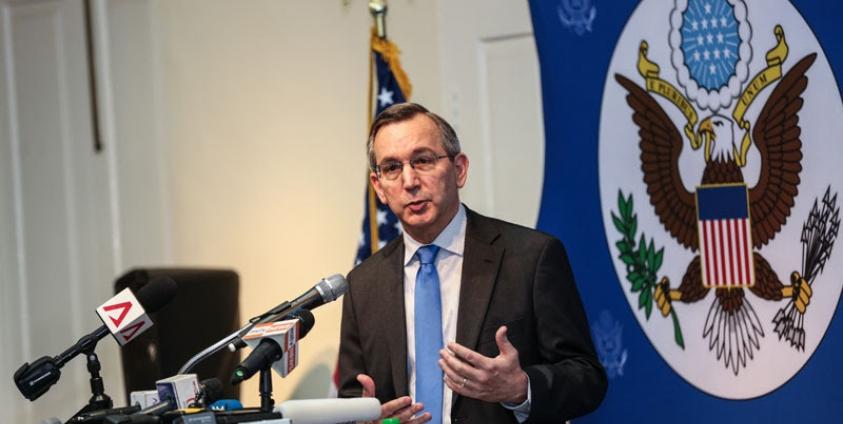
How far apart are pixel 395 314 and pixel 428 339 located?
12 centimetres

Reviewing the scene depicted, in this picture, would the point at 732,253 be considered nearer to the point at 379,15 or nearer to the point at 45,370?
the point at 45,370

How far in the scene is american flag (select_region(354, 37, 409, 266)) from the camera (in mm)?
4520

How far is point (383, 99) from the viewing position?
454 cm

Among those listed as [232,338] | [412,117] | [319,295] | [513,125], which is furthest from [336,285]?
[513,125]

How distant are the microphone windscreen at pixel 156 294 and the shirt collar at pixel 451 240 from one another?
0.63 m

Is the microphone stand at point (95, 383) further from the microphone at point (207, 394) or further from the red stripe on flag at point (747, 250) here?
the red stripe on flag at point (747, 250)

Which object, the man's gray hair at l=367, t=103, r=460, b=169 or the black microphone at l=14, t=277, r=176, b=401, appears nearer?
the black microphone at l=14, t=277, r=176, b=401

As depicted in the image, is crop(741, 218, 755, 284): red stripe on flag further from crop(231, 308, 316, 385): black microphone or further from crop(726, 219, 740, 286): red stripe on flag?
crop(231, 308, 316, 385): black microphone

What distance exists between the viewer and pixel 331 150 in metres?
5.15

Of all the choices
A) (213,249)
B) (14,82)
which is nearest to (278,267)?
(213,249)

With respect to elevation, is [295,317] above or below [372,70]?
below

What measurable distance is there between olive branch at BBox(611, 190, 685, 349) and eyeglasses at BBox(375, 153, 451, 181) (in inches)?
23.7

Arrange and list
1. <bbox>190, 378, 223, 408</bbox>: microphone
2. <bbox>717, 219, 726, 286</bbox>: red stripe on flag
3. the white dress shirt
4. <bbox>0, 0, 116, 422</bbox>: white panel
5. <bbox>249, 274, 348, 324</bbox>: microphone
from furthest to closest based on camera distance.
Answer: <bbox>0, 0, 116, 422</bbox>: white panel
<bbox>717, 219, 726, 286</bbox>: red stripe on flag
the white dress shirt
<bbox>249, 274, 348, 324</bbox>: microphone
<bbox>190, 378, 223, 408</bbox>: microphone

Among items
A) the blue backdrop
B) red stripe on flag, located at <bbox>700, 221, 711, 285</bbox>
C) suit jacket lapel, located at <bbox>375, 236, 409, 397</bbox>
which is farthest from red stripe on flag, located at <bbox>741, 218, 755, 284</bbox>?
suit jacket lapel, located at <bbox>375, 236, 409, 397</bbox>
